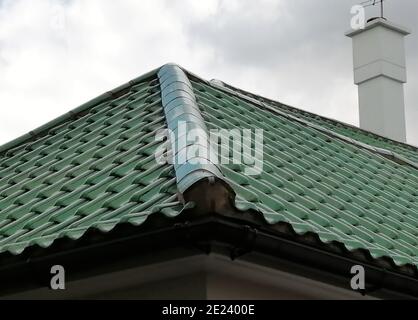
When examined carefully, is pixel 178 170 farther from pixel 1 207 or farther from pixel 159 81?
pixel 159 81

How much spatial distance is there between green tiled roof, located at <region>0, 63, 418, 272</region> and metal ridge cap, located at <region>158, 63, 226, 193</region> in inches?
4.7

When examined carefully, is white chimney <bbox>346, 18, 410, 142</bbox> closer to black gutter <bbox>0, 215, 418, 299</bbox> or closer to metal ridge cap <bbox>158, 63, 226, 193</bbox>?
metal ridge cap <bbox>158, 63, 226, 193</bbox>

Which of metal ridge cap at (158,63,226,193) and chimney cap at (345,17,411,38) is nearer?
metal ridge cap at (158,63,226,193)

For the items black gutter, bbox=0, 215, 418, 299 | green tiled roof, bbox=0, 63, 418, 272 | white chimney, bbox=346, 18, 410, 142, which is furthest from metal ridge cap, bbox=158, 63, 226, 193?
white chimney, bbox=346, 18, 410, 142

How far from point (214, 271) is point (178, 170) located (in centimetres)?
80

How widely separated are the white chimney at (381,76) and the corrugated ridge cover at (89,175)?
680 cm

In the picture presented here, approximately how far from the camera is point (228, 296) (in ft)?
22.4

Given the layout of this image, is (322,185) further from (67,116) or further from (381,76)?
(381,76)

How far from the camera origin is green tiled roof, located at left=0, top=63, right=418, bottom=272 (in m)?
7.26

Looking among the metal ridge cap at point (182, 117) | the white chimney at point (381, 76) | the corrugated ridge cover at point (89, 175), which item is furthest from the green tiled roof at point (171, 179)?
the white chimney at point (381, 76)

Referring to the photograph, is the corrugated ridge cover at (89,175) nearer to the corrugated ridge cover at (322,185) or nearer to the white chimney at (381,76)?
the corrugated ridge cover at (322,185)

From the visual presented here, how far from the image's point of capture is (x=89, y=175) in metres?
→ 8.73

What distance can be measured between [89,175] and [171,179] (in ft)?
5.32

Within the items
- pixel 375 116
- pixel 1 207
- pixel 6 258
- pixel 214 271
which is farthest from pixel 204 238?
pixel 375 116
